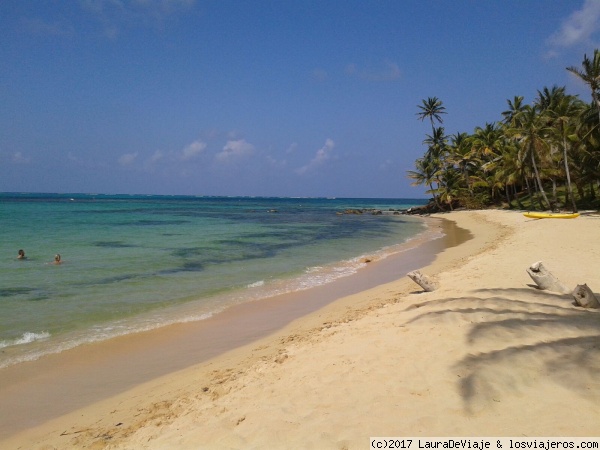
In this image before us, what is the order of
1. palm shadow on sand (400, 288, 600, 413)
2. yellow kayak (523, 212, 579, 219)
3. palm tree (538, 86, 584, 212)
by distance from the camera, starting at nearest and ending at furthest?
1. palm shadow on sand (400, 288, 600, 413)
2. yellow kayak (523, 212, 579, 219)
3. palm tree (538, 86, 584, 212)

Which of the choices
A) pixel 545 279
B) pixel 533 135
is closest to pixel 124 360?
pixel 545 279

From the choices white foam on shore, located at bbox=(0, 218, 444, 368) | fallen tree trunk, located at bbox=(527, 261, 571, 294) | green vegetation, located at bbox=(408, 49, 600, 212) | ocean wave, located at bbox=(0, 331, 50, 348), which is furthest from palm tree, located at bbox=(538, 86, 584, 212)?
ocean wave, located at bbox=(0, 331, 50, 348)

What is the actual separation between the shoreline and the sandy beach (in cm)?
26

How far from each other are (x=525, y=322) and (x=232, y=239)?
849 inches

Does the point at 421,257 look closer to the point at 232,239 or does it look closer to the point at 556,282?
the point at 556,282

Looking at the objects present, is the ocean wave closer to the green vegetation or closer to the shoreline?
the shoreline

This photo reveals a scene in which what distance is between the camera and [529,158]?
3469 centimetres

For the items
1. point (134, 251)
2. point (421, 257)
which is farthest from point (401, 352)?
point (134, 251)

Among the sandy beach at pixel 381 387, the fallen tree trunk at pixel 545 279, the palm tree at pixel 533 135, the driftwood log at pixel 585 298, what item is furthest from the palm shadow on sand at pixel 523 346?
the palm tree at pixel 533 135

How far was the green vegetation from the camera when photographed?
1128 inches

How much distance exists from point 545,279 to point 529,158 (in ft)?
108

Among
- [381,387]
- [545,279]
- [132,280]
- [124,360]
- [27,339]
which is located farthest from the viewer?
[132,280]

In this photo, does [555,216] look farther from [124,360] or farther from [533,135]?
[124,360]

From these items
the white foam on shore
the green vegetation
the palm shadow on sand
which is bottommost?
the white foam on shore
